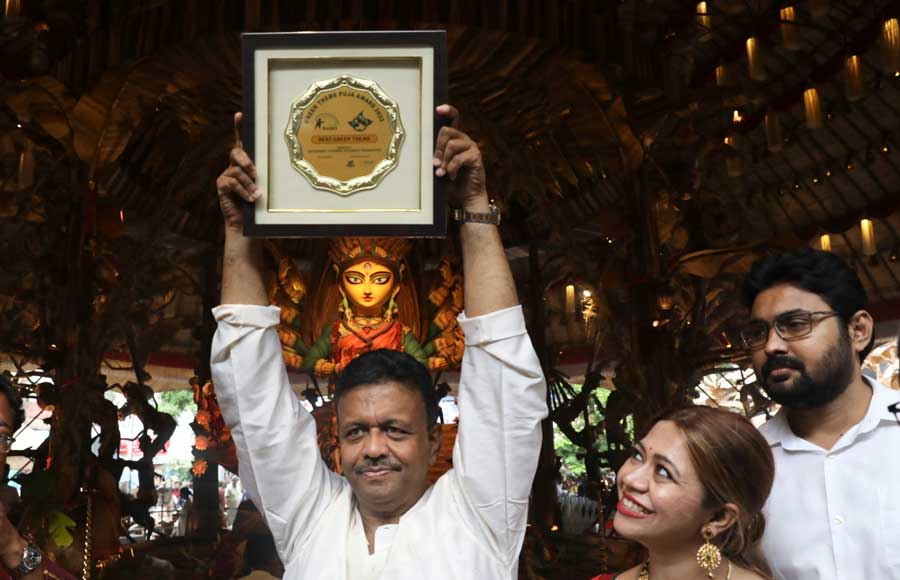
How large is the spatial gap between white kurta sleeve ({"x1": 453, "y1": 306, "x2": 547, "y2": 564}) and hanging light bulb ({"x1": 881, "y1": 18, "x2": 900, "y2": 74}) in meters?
3.45

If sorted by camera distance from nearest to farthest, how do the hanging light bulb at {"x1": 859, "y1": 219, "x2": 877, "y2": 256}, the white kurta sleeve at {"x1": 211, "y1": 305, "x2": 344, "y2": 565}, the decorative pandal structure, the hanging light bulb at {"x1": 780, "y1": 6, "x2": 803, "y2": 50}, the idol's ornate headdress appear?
the white kurta sleeve at {"x1": 211, "y1": 305, "x2": 344, "y2": 565}
the decorative pandal structure
the hanging light bulb at {"x1": 780, "y1": 6, "x2": 803, "y2": 50}
the idol's ornate headdress
the hanging light bulb at {"x1": 859, "y1": 219, "x2": 877, "y2": 256}

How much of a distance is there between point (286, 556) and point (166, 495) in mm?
4034

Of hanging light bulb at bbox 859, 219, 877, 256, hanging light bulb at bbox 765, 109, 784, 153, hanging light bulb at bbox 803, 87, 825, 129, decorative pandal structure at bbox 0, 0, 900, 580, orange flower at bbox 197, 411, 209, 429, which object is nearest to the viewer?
decorative pandal structure at bbox 0, 0, 900, 580

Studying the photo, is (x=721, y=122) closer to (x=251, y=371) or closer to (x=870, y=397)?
(x=870, y=397)

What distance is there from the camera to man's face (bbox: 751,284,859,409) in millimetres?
2283

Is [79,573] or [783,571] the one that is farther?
[79,573]

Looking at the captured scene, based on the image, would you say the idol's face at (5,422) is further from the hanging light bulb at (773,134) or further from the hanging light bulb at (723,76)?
the hanging light bulb at (773,134)

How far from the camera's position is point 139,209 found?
19.5ft

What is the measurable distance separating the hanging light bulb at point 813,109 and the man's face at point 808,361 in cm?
314

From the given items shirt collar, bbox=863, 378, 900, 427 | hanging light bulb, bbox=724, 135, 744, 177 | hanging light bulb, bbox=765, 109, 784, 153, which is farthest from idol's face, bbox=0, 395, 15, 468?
hanging light bulb, bbox=765, 109, 784, 153

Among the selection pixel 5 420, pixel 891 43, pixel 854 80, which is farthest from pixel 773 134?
pixel 5 420

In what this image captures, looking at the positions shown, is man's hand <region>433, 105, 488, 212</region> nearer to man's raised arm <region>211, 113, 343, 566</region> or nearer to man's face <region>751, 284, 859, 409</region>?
man's raised arm <region>211, 113, 343, 566</region>

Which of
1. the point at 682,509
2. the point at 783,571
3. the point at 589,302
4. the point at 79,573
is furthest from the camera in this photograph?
the point at 589,302

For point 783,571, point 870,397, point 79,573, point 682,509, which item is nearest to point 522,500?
point 682,509
